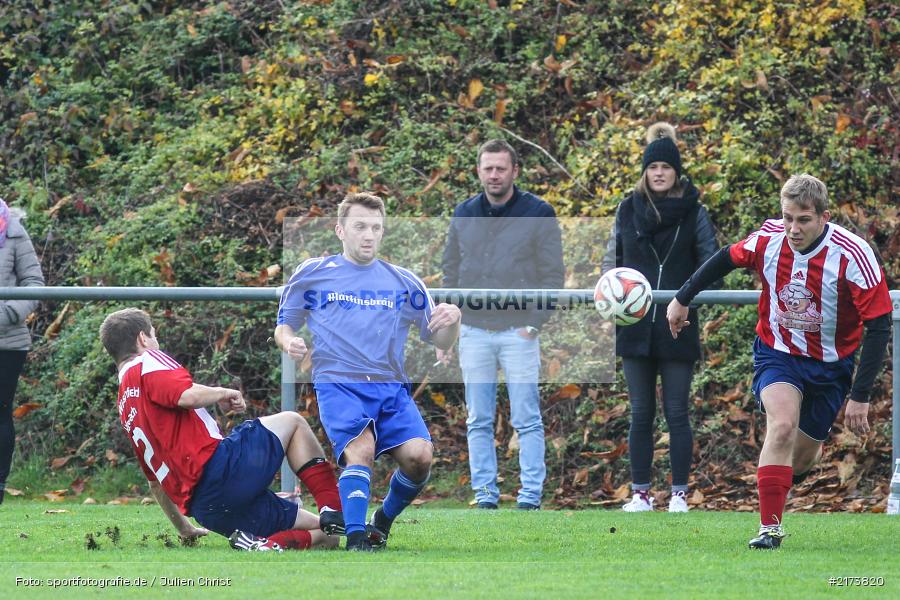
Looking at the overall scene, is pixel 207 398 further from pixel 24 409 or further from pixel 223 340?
pixel 24 409

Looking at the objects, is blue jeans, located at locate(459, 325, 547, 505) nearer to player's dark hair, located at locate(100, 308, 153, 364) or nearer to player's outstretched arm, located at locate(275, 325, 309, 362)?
player's outstretched arm, located at locate(275, 325, 309, 362)

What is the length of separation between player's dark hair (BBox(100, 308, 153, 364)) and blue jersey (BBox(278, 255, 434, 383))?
775mm

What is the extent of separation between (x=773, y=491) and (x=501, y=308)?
2889 mm

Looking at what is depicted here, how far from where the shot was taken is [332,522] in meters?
6.48

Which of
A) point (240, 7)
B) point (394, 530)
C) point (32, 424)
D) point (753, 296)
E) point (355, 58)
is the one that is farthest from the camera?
point (240, 7)

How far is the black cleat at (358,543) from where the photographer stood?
6242 mm

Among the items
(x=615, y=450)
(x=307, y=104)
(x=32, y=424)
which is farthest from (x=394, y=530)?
(x=307, y=104)

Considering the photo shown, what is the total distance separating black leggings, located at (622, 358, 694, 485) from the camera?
8570 mm

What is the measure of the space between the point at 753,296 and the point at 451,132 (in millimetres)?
5662

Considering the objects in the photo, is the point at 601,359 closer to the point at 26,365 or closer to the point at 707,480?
the point at 707,480

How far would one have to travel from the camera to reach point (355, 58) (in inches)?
555

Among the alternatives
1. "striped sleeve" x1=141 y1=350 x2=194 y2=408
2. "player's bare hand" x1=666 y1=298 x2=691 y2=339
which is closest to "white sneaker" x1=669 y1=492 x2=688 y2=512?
"player's bare hand" x1=666 y1=298 x2=691 y2=339

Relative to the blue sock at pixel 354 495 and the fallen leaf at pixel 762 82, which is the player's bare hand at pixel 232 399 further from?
the fallen leaf at pixel 762 82

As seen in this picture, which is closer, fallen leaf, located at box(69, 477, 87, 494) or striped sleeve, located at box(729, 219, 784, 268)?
striped sleeve, located at box(729, 219, 784, 268)
